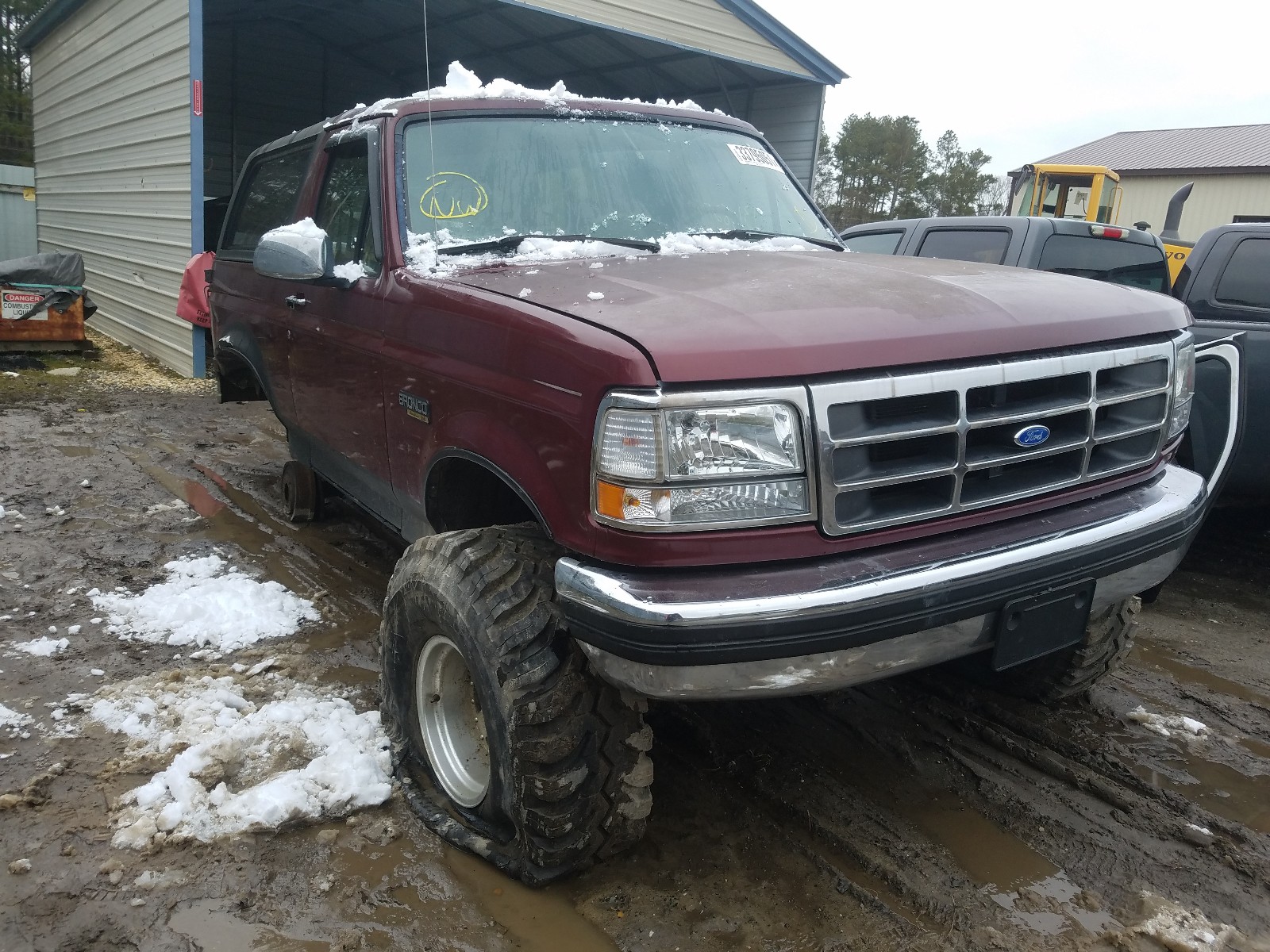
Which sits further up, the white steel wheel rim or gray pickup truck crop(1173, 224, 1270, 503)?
gray pickup truck crop(1173, 224, 1270, 503)

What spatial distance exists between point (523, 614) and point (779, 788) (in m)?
1.15

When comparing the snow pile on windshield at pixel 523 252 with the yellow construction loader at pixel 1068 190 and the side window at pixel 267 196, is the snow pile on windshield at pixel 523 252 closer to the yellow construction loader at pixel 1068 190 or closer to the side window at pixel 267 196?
the side window at pixel 267 196

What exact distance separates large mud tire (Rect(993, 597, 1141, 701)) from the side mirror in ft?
9.36

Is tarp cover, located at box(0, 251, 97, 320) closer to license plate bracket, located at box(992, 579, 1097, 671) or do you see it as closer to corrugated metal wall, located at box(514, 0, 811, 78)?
corrugated metal wall, located at box(514, 0, 811, 78)

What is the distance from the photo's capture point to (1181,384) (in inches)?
117

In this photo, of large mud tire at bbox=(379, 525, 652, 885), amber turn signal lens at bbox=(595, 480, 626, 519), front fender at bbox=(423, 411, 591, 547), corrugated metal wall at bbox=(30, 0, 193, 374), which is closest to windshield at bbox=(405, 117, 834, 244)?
front fender at bbox=(423, 411, 591, 547)

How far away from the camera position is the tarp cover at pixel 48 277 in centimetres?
1021

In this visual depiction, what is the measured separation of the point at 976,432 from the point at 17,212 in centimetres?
2027

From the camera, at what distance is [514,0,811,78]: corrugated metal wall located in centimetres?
1170

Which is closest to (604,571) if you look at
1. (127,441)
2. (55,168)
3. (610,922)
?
(610,922)

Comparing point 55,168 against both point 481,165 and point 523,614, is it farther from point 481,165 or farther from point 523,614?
point 523,614

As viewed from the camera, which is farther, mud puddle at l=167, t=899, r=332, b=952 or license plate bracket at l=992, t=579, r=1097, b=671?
license plate bracket at l=992, t=579, r=1097, b=671

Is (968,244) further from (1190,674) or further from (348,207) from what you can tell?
(348,207)

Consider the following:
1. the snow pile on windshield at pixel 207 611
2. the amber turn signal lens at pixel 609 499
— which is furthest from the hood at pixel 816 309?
the snow pile on windshield at pixel 207 611
